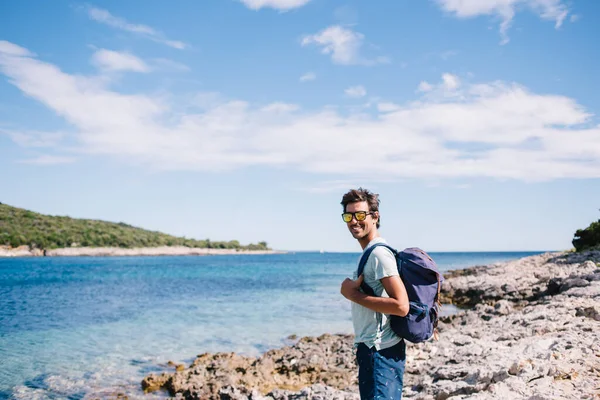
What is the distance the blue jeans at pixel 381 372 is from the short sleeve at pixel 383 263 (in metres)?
0.62

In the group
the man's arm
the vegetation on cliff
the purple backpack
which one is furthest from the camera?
the vegetation on cliff

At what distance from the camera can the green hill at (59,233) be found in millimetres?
105688

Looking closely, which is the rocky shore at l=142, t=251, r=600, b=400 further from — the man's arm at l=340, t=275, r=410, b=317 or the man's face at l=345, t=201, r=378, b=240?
the man's face at l=345, t=201, r=378, b=240

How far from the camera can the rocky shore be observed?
5.96 m

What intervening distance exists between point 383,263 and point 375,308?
1.13ft

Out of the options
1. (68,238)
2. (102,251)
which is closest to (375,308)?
(68,238)

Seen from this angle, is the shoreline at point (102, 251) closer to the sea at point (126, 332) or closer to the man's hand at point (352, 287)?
the sea at point (126, 332)

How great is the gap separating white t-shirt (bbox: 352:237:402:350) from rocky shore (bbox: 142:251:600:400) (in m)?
2.80

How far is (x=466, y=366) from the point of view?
736 cm

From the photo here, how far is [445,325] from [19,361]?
1307cm

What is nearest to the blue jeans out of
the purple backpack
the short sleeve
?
the purple backpack

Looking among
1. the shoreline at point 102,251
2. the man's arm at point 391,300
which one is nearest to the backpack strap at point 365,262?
the man's arm at point 391,300

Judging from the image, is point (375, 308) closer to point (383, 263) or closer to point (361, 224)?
point (383, 263)

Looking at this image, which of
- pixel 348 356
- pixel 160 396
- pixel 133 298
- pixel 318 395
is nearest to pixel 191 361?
pixel 160 396
